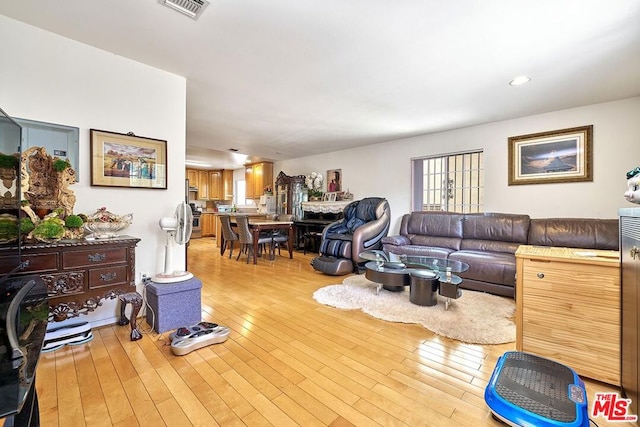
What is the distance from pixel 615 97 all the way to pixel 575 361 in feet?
10.9

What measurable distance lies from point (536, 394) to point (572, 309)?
2.14ft

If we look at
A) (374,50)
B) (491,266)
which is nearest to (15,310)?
(374,50)

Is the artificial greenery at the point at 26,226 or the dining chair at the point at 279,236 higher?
the artificial greenery at the point at 26,226

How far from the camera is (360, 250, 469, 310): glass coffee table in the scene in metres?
2.77

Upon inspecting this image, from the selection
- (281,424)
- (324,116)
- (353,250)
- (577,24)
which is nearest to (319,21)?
(577,24)

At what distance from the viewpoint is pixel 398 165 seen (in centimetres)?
523

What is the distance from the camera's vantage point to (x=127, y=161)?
2.43m

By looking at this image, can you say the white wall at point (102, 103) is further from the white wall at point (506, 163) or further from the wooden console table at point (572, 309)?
the white wall at point (506, 163)

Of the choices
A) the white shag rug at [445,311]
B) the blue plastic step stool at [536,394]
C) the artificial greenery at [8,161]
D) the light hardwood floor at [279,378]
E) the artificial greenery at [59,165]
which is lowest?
the light hardwood floor at [279,378]

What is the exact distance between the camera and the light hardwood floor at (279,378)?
4.48 ft

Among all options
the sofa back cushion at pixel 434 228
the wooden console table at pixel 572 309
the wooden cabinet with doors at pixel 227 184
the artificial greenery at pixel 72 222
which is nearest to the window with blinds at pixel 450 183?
the sofa back cushion at pixel 434 228

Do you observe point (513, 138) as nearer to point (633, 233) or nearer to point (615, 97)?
point (615, 97)

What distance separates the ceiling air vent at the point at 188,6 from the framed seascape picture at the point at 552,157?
167 inches

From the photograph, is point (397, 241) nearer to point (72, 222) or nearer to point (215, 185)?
point (72, 222)
